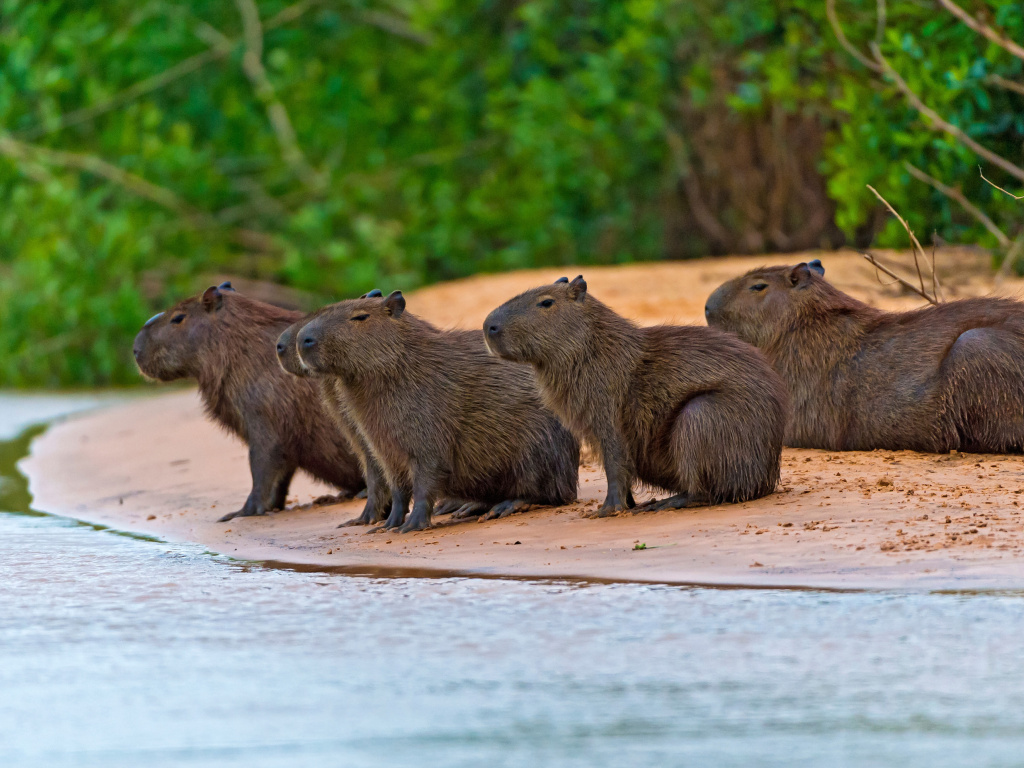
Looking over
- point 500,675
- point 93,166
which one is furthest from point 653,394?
point 93,166

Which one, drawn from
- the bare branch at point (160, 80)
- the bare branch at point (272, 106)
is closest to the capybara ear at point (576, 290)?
the bare branch at point (160, 80)

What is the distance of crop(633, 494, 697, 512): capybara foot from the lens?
587 cm

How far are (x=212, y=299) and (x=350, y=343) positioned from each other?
1374mm

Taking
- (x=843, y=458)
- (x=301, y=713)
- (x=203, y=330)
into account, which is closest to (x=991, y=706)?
(x=301, y=713)

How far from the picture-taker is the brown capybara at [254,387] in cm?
708

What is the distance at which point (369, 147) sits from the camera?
16.3 m

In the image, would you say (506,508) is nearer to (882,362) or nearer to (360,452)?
(360,452)

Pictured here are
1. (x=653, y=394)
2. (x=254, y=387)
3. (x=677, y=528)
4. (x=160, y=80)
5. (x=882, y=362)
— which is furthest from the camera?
(x=160, y=80)

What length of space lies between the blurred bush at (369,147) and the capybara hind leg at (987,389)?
16.6 feet

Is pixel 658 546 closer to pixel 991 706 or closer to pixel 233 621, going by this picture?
pixel 233 621

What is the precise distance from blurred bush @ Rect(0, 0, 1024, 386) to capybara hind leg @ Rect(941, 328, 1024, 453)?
5.07m

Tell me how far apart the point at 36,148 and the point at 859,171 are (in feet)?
26.3

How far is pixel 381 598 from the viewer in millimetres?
4633

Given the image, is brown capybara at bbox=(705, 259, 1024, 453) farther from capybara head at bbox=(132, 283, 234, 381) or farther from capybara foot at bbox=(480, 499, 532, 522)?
capybara head at bbox=(132, 283, 234, 381)
